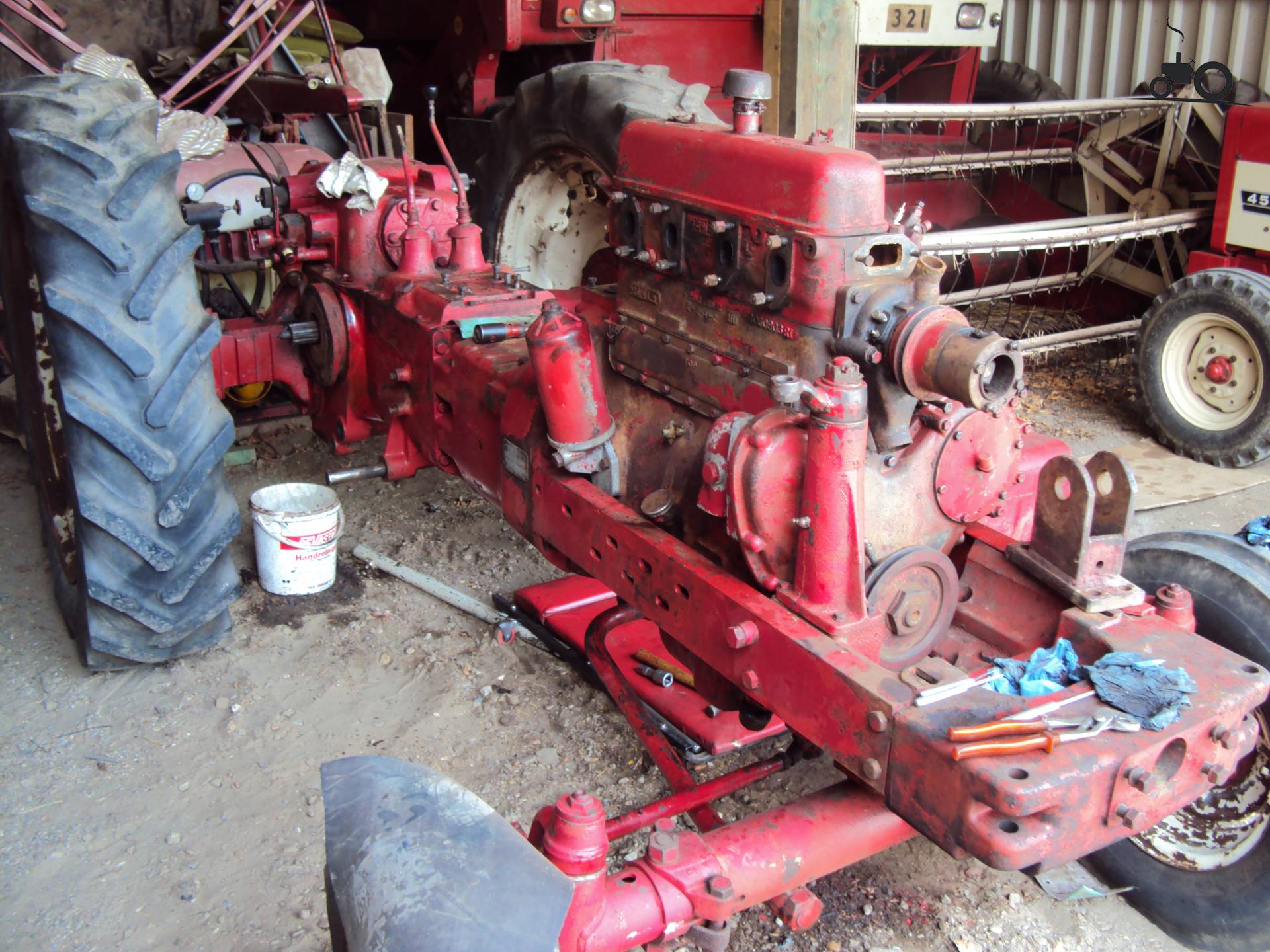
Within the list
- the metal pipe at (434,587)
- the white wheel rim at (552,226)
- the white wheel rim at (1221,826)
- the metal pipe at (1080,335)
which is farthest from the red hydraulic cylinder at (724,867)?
the metal pipe at (1080,335)

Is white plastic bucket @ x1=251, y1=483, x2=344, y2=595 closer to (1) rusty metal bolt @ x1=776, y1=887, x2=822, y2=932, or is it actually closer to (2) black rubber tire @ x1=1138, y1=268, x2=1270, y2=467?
(1) rusty metal bolt @ x1=776, y1=887, x2=822, y2=932

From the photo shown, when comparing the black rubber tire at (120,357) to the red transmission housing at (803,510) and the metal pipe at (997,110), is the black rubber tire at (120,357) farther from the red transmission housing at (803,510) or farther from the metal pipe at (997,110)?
the metal pipe at (997,110)

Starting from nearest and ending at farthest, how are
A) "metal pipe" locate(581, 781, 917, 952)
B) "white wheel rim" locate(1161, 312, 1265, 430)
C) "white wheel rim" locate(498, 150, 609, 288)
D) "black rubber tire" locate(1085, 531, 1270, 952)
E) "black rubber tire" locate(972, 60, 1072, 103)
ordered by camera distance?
"metal pipe" locate(581, 781, 917, 952) < "black rubber tire" locate(1085, 531, 1270, 952) < "white wheel rim" locate(498, 150, 609, 288) < "white wheel rim" locate(1161, 312, 1265, 430) < "black rubber tire" locate(972, 60, 1072, 103)

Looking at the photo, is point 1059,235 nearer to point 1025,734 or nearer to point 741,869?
point 1025,734

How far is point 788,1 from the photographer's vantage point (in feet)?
12.6

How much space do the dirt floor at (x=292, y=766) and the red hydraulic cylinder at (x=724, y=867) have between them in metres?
0.41

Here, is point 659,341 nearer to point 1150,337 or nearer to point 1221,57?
point 1150,337

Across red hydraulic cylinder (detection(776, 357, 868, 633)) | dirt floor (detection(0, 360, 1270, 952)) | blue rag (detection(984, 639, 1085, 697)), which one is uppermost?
red hydraulic cylinder (detection(776, 357, 868, 633))

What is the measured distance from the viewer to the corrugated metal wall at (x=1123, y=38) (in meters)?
5.64

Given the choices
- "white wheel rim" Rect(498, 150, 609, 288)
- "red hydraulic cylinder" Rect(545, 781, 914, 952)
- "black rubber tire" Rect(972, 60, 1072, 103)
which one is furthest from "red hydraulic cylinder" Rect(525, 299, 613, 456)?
"black rubber tire" Rect(972, 60, 1072, 103)

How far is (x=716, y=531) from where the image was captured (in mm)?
2277

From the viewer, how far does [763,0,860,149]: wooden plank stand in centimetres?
384

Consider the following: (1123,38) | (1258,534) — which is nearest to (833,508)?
(1258,534)

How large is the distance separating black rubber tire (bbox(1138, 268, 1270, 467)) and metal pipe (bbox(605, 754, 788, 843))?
304 centimetres
